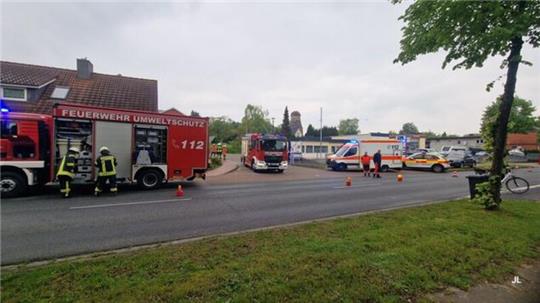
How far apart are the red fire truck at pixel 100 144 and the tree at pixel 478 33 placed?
9.20m

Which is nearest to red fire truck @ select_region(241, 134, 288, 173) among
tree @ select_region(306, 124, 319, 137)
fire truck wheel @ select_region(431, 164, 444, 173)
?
fire truck wheel @ select_region(431, 164, 444, 173)

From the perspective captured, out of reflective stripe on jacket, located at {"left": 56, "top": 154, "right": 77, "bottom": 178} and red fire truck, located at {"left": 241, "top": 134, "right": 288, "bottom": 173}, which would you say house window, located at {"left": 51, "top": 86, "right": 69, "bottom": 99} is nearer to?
reflective stripe on jacket, located at {"left": 56, "top": 154, "right": 77, "bottom": 178}

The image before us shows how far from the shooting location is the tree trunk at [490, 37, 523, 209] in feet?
19.8

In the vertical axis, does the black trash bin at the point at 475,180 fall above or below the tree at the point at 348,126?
below

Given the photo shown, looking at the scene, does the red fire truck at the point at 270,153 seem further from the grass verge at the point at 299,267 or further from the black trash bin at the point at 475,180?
the grass verge at the point at 299,267

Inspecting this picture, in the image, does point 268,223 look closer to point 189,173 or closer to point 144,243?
point 144,243

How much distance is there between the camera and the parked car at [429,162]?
2240 centimetres

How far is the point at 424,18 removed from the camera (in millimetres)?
5891

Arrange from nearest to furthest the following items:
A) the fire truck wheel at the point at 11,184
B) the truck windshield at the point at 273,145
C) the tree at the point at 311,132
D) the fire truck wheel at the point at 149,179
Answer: the fire truck wheel at the point at 11,184
the fire truck wheel at the point at 149,179
the truck windshield at the point at 273,145
the tree at the point at 311,132

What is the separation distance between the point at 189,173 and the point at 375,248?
9514 millimetres

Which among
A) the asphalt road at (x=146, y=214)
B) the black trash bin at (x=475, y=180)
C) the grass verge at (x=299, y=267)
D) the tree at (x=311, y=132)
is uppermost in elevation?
the tree at (x=311, y=132)

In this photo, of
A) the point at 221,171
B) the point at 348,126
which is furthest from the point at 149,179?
the point at 348,126

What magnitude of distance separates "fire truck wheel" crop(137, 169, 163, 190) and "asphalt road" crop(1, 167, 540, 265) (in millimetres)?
581

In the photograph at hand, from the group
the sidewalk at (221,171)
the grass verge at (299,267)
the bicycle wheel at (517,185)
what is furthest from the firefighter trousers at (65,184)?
the bicycle wheel at (517,185)
